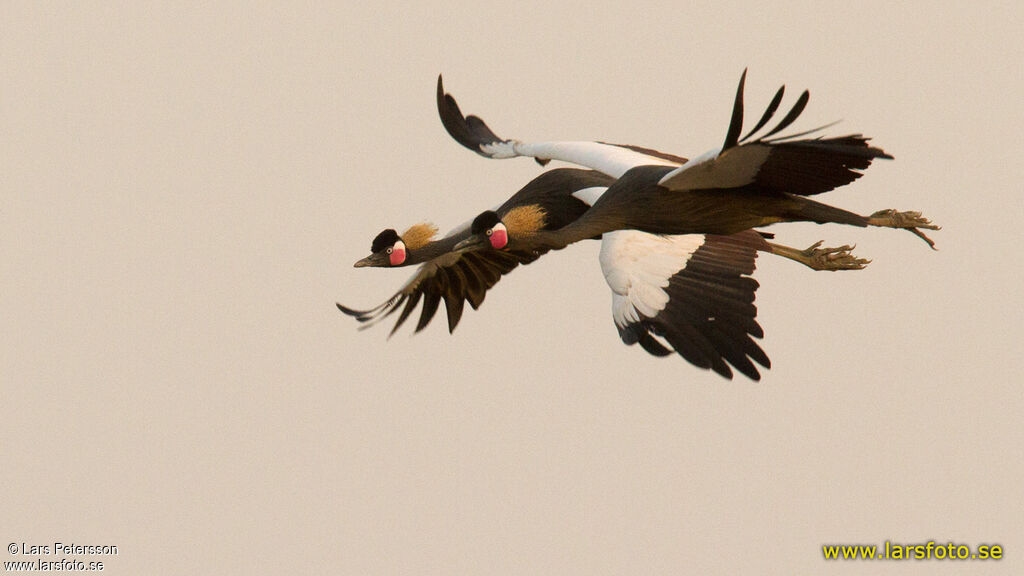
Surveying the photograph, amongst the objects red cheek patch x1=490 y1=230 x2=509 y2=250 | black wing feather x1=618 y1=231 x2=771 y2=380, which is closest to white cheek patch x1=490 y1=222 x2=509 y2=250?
red cheek patch x1=490 y1=230 x2=509 y2=250

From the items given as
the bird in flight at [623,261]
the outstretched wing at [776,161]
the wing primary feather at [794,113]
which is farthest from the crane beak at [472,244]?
the wing primary feather at [794,113]

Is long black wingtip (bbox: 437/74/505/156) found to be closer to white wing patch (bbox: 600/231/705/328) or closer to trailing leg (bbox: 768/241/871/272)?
white wing patch (bbox: 600/231/705/328)

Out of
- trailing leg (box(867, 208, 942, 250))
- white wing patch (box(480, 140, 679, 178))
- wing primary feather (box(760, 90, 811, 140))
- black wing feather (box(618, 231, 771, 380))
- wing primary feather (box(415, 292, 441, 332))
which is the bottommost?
black wing feather (box(618, 231, 771, 380))

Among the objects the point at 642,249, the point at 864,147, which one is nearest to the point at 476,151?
the point at 642,249

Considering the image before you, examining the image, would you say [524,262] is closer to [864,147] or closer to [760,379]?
[760,379]

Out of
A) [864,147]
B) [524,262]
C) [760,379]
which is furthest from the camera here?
[524,262]

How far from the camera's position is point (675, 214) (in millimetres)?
7746

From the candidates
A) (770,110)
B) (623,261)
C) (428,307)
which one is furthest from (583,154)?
(770,110)

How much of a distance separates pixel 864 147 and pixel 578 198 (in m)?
2.14

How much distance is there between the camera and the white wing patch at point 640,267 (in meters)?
8.00

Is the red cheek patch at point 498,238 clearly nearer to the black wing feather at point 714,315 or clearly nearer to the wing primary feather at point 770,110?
the black wing feather at point 714,315

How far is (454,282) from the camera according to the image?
9266 millimetres

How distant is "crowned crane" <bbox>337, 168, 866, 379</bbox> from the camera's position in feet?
25.7

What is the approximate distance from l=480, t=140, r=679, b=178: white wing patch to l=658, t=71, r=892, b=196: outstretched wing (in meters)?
0.81
